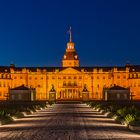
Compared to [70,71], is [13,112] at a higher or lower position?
lower

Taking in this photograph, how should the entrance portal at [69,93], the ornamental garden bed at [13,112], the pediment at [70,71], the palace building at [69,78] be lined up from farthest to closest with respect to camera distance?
the pediment at [70,71] → the palace building at [69,78] → the entrance portal at [69,93] → the ornamental garden bed at [13,112]

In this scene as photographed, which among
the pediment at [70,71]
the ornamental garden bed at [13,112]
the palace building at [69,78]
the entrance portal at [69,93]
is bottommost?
the ornamental garden bed at [13,112]

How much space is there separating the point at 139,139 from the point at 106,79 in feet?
554

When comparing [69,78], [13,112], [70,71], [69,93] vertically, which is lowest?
[13,112]

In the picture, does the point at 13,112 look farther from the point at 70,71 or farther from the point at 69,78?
the point at 69,78

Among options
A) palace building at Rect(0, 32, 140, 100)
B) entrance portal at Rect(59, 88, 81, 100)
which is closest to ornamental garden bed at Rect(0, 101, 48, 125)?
entrance portal at Rect(59, 88, 81, 100)

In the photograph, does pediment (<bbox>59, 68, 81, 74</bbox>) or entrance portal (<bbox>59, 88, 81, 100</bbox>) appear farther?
pediment (<bbox>59, 68, 81, 74</bbox>)

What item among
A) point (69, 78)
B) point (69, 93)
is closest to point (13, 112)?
point (69, 93)

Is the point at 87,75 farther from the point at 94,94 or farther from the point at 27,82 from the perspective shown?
the point at 27,82

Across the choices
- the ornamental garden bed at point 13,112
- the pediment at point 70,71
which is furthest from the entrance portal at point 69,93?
the ornamental garden bed at point 13,112

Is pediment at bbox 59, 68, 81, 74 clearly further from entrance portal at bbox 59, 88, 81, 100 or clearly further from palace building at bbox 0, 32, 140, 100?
entrance portal at bbox 59, 88, 81, 100

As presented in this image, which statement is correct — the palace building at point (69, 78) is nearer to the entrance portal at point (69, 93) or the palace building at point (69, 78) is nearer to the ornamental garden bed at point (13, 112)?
the entrance portal at point (69, 93)

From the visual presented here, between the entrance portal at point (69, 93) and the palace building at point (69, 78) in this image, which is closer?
the entrance portal at point (69, 93)

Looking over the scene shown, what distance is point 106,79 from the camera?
190 metres
